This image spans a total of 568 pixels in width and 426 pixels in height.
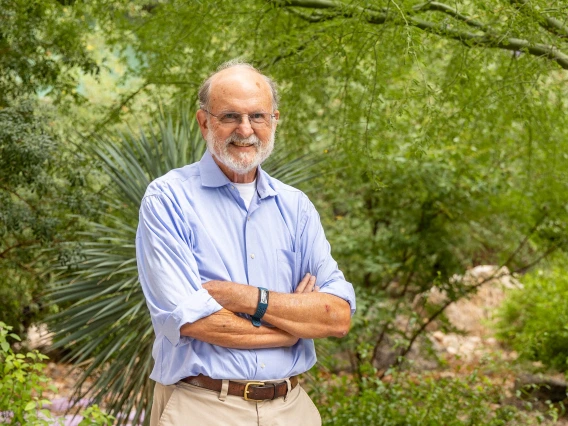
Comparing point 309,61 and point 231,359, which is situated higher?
point 309,61

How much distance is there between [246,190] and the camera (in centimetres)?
246

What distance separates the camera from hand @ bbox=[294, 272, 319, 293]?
7.97 ft

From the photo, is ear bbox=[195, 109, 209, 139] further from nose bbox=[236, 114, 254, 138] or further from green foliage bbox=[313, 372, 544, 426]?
green foliage bbox=[313, 372, 544, 426]

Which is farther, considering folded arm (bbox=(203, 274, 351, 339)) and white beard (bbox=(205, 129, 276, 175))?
white beard (bbox=(205, 129, 276, 175))

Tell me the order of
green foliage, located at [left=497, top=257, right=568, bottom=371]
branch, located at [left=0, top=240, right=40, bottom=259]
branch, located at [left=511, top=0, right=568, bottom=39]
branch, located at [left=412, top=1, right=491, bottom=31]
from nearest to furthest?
branch, located at [left=511, top=0, right=568, bottom=39]
branch, located at [left=412, top=1, right=491, bottom=31]
branch, located at [left=0, top=240, right=40, bottom=259]
green foliage, located at [left=497, top=257, right=568, bottom=371]

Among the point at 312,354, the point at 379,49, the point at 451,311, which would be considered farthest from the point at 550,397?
the point at 312,354

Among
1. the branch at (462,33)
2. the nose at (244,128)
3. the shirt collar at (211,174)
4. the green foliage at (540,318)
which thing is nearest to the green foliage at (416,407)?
the green foliage at (540,318)

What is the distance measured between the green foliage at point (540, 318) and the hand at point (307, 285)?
3.92 metres

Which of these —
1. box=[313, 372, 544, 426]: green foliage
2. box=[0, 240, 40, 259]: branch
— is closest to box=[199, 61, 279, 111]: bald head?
box=[0, 240, 40, 259]: branch

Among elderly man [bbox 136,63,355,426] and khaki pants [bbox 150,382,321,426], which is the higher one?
elderly man [bbox 136,63,355,426]

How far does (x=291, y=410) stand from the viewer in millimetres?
2334

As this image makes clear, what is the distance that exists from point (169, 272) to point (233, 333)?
9.1 inches

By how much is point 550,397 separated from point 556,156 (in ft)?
7.76

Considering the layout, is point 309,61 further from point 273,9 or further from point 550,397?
point 550,397
